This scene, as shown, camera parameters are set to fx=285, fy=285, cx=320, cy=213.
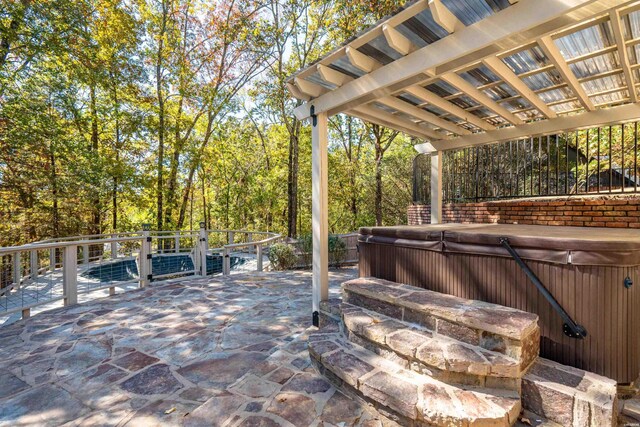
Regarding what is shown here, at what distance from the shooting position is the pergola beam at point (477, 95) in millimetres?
2758

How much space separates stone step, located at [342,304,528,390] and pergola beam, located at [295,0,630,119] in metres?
2.02

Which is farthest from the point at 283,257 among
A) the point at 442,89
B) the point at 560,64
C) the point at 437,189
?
the point at 560,64

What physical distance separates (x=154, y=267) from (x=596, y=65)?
9788 mm

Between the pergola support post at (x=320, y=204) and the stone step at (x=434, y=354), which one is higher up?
the pergola support post at (x=320, y=204)

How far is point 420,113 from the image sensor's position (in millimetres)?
3660

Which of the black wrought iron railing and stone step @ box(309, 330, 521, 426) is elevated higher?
the black wrought iron railing

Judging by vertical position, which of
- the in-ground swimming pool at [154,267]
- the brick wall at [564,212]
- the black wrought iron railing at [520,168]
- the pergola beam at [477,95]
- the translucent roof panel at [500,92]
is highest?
the translucent roof panel at [500,92]

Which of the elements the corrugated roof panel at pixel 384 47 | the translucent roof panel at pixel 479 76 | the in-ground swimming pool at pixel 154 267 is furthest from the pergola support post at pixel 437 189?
the in-ground swimming pool at pixel 154 267

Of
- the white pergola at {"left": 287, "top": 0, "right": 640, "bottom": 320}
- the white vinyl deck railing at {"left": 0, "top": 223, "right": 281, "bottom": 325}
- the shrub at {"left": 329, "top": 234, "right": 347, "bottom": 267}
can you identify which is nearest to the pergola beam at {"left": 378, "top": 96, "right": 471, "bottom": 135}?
the white pergola at {"left": 287, "top": 0, "right": 640, "bottom": 320}

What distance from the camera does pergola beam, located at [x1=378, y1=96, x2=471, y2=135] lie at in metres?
3.27

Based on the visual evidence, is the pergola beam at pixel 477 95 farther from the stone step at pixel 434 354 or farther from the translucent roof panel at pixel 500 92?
the stone step at pixel 434 354

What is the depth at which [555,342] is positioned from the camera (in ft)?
6.72

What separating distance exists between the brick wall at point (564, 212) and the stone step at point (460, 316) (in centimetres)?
266

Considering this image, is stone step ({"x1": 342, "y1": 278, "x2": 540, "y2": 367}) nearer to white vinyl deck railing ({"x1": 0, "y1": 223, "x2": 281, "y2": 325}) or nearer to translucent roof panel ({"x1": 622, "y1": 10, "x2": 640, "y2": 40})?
translucent roof panel ({"x1": 622, "y1": 10, "x2": 640, "y2": 40})
